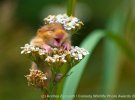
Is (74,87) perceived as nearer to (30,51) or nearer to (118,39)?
(30,51)

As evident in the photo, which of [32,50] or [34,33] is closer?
[32,50]

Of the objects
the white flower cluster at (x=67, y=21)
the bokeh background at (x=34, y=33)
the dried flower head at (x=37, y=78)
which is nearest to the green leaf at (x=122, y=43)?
the bokeh background at (x=34, y=33)

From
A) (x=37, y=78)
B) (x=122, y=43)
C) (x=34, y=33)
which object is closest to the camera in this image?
(x=37, y=78)

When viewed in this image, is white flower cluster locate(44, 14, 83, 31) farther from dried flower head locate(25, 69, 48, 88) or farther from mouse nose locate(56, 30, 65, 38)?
dried flower head locate(25, 69, 48, 88)

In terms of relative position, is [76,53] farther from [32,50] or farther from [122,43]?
[122,43]

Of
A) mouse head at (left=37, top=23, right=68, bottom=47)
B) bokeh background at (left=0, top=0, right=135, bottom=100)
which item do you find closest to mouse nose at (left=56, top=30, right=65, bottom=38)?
mouse head at (left=37, top=23, right=68, bottom=47)

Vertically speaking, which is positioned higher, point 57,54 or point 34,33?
point 57,54

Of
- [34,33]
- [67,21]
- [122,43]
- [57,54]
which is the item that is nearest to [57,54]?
[57,54]

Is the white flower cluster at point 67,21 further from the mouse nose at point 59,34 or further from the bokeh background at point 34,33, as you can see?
the bokeh background at point 34,33

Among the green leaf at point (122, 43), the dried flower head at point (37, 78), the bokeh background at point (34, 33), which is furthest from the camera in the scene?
the bokeh background at point (34, 33)
